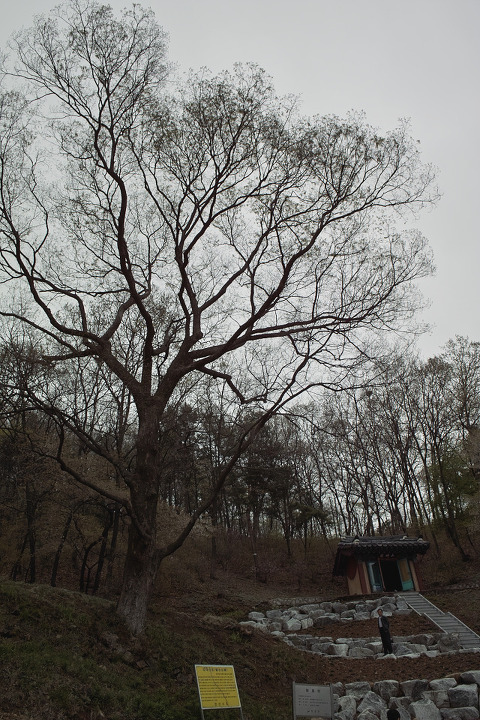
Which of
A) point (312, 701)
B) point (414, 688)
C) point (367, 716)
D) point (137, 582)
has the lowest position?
point (367, 716)

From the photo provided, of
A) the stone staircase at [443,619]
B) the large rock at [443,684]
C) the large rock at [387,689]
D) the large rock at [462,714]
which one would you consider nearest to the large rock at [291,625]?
the stone staircase at [443,619]

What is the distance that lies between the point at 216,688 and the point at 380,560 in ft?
62.8

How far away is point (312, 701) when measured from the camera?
6.79 m

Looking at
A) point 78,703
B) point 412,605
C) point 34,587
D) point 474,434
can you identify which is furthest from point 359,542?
point 78,703

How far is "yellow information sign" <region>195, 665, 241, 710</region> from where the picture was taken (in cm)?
615

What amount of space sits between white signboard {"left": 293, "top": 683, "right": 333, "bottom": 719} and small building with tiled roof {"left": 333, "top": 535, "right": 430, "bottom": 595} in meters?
16.6

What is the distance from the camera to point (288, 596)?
78.1ft

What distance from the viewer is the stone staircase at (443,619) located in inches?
555

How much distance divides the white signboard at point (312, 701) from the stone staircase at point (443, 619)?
7932 mm

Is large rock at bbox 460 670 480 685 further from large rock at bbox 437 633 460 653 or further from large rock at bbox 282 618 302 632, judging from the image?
large rock at bbox 282 618 302 632

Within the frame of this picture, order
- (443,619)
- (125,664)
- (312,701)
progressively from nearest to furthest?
(312,701)
(125,664)
(443,619)

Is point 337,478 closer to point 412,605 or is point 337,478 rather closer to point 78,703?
point 412,605

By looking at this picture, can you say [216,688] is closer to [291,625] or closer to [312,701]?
[312,701]

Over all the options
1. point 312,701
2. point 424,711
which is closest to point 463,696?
point 424,711
